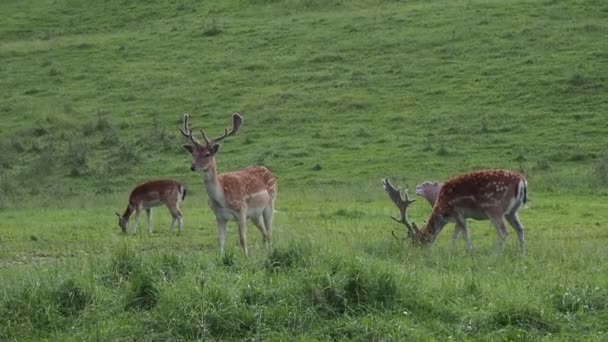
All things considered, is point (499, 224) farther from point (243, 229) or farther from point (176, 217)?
point (176, 217)

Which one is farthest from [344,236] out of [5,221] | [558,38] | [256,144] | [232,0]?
[232,0]

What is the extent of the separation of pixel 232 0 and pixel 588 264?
35041mm

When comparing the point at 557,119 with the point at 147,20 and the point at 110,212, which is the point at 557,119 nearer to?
the point at 110,212

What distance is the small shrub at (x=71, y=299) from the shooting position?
1010 centimetres

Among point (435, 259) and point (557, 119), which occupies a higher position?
point (435, 259)

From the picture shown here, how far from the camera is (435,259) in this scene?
12547mm

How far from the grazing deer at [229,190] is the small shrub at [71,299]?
4.05 meters

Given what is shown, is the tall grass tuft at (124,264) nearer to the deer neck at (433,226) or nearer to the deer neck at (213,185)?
the deer neck at (213,185)

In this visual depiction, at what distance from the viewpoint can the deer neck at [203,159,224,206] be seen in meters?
14.5

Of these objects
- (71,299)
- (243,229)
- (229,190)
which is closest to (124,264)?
(71,299)

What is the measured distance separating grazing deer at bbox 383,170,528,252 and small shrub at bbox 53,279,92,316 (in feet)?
17.4

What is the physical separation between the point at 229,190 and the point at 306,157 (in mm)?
13140

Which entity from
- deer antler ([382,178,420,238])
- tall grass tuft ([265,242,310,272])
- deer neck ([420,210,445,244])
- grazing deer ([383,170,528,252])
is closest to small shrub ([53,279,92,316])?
tall grass tuft ([265,242,310,272])

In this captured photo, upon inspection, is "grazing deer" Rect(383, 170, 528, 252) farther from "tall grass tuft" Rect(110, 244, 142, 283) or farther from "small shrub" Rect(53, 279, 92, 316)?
"small shrub" Rect(53, 279, 92, 316)
